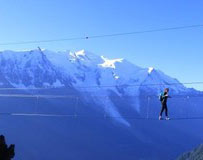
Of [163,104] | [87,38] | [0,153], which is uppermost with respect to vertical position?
[87,38]

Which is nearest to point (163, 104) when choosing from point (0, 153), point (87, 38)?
point (87, 38)

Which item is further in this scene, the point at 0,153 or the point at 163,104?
the point at 0,153

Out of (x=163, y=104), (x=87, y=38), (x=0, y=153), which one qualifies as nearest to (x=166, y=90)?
(x=163, y=104)

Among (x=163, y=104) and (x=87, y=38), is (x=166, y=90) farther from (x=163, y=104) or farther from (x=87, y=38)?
(x=87, y=38)

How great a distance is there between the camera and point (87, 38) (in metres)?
46.0

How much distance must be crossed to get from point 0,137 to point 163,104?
27.1 metres

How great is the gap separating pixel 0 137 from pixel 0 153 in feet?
7.90

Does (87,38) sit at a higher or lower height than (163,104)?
higher

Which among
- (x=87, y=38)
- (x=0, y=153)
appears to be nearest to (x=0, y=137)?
(x=0, y=153)

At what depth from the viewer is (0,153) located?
217 feet

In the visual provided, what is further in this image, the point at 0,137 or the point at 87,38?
the point at 0,137

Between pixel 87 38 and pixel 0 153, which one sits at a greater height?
pixel 87 38

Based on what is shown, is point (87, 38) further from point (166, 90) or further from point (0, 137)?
point (0, 137)

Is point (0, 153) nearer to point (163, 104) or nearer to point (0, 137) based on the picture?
point (0, 137)
